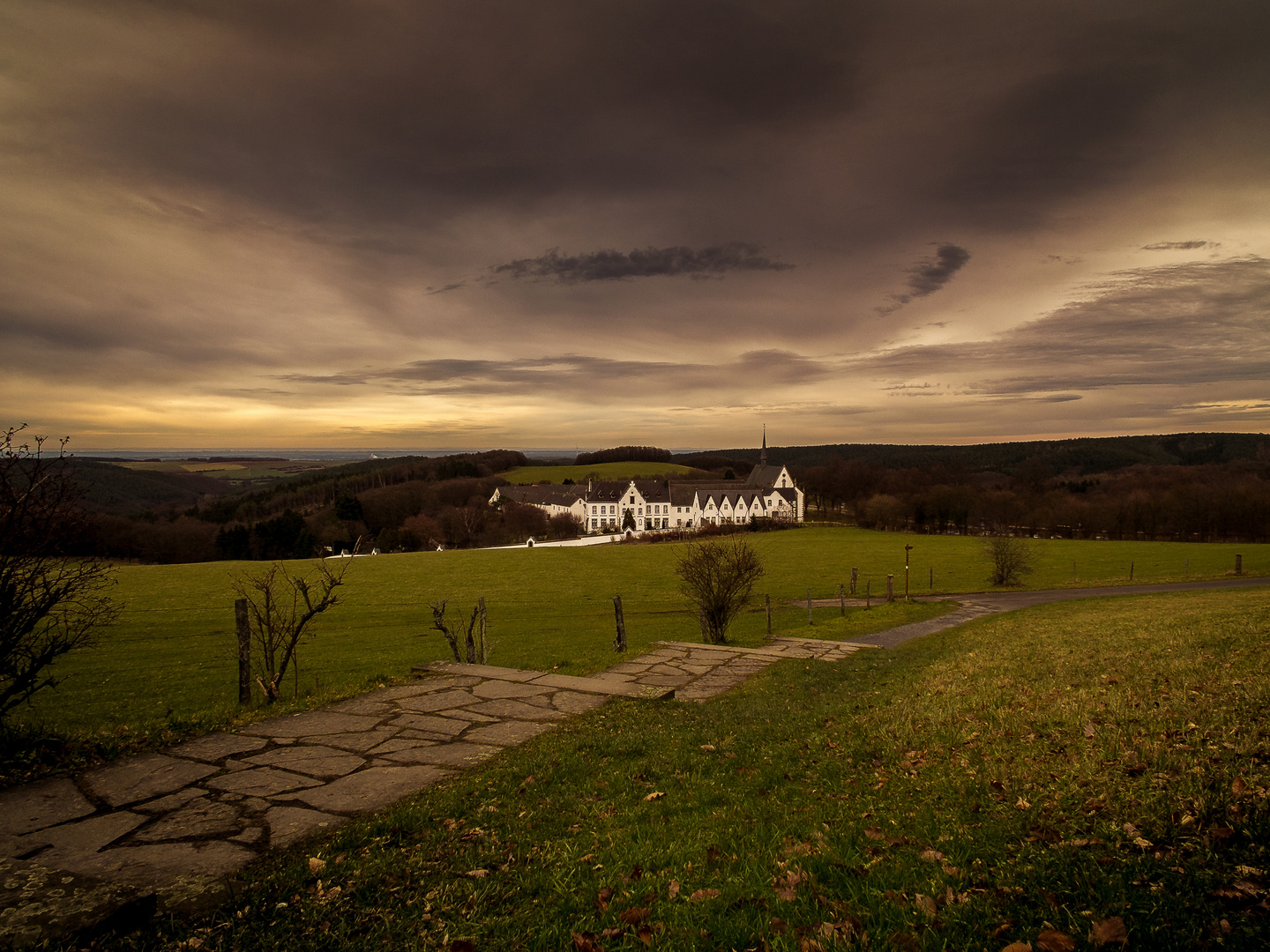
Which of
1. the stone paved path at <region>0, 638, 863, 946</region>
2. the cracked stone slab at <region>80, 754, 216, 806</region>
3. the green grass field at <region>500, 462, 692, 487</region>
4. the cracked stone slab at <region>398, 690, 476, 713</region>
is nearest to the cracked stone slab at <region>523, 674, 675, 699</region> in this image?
the stone paved path at <region>0, 638, 863, 946</region>

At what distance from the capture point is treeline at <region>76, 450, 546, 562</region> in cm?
7444

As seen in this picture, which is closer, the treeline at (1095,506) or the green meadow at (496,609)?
the green meadow at (496,609)

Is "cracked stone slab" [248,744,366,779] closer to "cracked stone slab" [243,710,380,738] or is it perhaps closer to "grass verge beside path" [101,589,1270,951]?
"cracked stone slab" [243,710,380,738]

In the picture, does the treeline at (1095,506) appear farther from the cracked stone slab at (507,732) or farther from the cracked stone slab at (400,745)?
the cracked stone slab at (400,745)

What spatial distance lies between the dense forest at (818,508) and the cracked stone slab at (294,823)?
57.8 meters

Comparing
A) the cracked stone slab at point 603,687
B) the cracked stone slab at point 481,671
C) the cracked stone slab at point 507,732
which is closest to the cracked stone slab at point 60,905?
the cracked stone slab at point 507,732

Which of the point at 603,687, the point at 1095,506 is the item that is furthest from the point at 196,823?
the point at 1095,506

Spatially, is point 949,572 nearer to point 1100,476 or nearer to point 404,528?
point 404,528

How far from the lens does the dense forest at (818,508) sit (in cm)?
7619

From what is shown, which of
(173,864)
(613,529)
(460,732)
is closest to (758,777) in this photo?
(460,732)

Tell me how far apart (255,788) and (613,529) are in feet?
339

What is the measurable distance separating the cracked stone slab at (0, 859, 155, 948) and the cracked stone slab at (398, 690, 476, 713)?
4.67m

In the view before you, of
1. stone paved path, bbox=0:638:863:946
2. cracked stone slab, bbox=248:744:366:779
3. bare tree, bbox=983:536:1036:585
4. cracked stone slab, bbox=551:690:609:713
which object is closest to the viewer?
stone paved path, bbox=0:638:863:946

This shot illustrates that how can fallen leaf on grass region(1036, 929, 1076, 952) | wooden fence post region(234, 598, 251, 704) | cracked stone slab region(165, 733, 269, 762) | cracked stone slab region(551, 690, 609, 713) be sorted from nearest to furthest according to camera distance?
fallen leaf on grass region(1036, 929, 1076, 952), cracked stone slab region(165, 733, 269, 762), cracked stone slab region(551, 690, 609, 713), wooden fence post region(234, 598, 251, 704)
